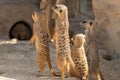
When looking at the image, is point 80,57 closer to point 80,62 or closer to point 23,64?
point 80,62

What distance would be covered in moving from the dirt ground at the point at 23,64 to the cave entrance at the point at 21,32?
187cm

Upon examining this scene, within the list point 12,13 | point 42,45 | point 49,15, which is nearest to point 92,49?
point 42,45

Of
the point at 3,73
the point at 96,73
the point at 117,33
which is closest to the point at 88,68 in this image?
the point at 96,73

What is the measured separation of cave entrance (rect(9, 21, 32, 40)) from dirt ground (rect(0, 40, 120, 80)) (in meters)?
1.87

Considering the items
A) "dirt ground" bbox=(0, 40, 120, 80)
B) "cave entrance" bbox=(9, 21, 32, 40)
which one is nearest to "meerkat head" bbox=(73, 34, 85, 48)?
"dirt ground" bbox=(0, 40, 120, 80)

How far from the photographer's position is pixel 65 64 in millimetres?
4336

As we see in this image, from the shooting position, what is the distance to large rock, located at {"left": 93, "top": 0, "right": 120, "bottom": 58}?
221 inches

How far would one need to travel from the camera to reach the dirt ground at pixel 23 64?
15.0 ft

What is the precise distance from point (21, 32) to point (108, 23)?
12.9 ft

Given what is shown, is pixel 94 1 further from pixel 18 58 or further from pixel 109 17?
pixel 18 58

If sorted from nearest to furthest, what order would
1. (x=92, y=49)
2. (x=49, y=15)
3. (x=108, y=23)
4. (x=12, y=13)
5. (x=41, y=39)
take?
(x=92, y=49)
(x=41, y=39)
(x=49, y=15)
(x=108, y=23)
(x=12, y=13)

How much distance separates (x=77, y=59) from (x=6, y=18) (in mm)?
4979

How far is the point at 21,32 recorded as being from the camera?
936 centimetres

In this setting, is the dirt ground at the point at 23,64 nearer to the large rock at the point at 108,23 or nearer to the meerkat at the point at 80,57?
the meerkat at the point at 80,57
